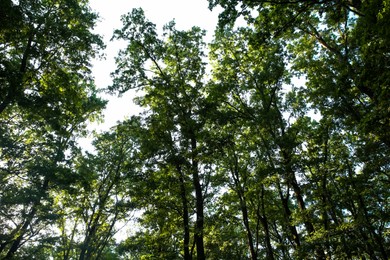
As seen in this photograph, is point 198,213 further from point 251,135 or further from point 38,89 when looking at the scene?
point 38,89

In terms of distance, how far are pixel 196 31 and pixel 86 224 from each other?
17.9 meters

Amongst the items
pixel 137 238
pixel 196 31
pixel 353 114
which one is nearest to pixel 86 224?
pixel 137 238

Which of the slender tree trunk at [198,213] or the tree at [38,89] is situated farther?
the slender tree trunk at [198,213]

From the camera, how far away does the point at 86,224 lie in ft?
69.2

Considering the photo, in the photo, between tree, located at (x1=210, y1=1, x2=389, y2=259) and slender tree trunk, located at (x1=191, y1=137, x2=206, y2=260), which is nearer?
tree, located at (x1=210, y1=1, x2=389, y2=259)

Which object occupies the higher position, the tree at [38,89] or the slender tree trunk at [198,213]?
the tree at [38,89]

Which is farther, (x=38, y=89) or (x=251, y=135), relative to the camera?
(x=251, y=135)

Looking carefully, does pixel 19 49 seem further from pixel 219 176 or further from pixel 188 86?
pixel 219 176

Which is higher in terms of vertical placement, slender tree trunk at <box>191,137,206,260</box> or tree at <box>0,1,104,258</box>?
tree at <box>0,1,104,258</box>

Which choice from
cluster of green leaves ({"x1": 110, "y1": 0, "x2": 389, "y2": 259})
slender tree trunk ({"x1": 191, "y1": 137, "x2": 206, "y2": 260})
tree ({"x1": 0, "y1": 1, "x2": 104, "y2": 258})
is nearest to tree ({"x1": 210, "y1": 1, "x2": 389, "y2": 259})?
cluster of green leaves ({"x1": 110, "y1": 0, "x2": 389, "y2": 259})

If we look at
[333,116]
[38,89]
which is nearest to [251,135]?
[333,116]

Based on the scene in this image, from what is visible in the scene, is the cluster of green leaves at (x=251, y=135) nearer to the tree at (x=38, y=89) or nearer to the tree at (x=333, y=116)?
the tree at (x=333, y=116)

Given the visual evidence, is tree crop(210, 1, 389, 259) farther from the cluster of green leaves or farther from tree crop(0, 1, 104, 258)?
tree crop(0, 1, 104, 258)

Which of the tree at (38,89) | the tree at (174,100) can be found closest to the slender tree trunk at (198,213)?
the tree at (174,100)
